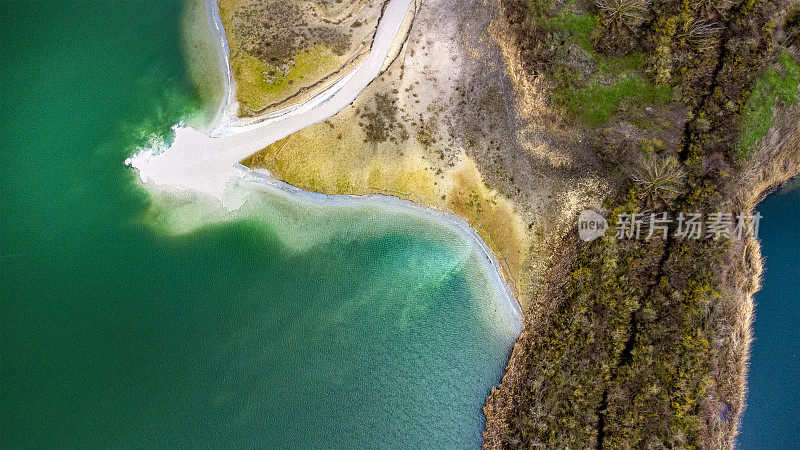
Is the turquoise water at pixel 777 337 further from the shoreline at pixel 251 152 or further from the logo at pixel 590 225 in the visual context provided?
the shoreline at pixel 251 152

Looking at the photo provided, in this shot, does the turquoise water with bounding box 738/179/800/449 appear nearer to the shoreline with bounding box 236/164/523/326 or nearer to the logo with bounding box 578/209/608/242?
the logo with bounding box 578/209/608/242

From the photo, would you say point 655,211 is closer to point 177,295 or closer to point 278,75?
point 278,75

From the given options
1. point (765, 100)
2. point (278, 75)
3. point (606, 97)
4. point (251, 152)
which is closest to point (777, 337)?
point (765, 100)

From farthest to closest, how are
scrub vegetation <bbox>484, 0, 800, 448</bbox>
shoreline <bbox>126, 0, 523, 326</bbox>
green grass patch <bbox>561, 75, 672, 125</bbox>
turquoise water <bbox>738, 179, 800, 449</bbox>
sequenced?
shoreline <bbox>126, 0, 523, 326</bbox> < green grass patch <bbox>561, 75, 672, 125</bbox> < turquoise water <bbox>738, 179, 800, 449</bbox> < scrub vegetation <bbox>484, 0, 800, 448</bbox>

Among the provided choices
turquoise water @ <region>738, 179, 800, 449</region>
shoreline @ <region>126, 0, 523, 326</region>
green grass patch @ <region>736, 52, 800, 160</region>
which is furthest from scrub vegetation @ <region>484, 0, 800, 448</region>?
shoreline @ <region>126, 0, 523, 326</region>

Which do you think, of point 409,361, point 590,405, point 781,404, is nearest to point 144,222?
point 409,361
